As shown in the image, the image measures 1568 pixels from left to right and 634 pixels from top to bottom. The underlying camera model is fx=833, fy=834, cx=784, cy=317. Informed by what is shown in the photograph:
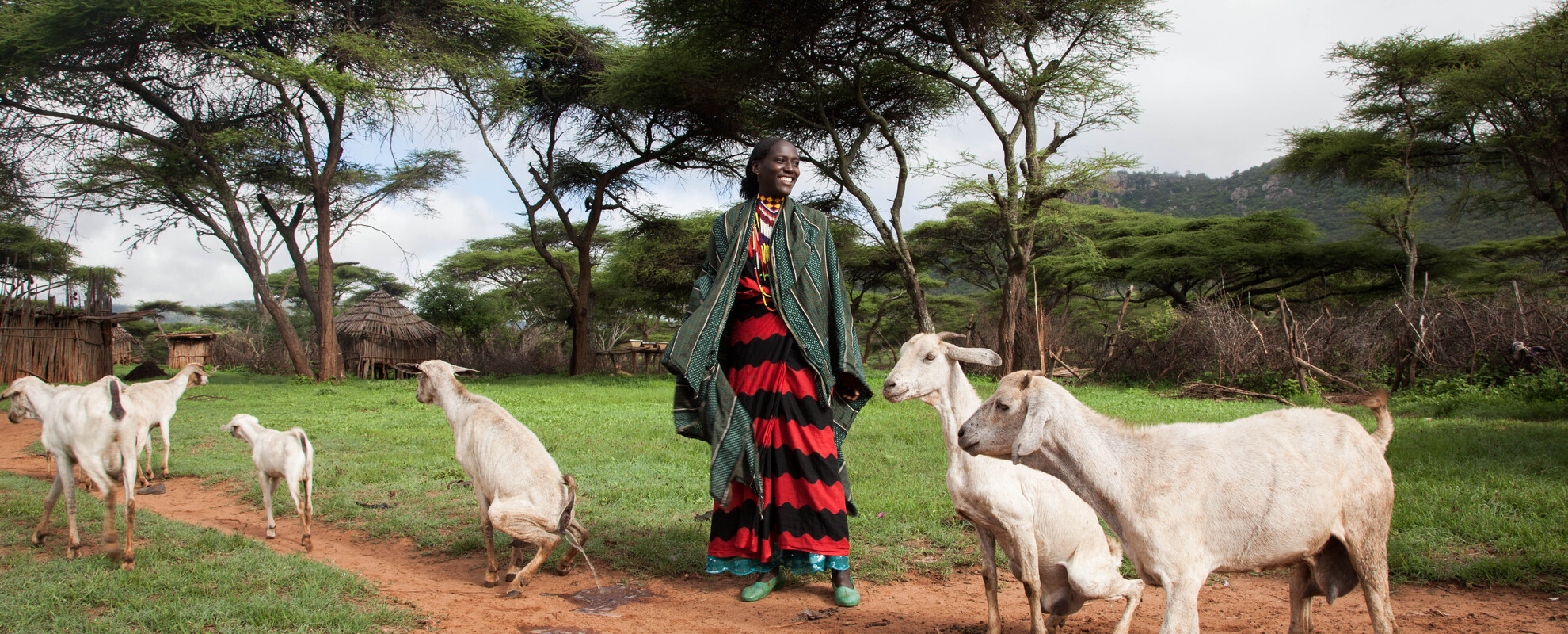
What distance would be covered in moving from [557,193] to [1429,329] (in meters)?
19.0

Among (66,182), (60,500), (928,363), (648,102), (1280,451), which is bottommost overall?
(60,500)

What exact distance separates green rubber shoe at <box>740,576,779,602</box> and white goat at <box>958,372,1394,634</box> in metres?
1.66

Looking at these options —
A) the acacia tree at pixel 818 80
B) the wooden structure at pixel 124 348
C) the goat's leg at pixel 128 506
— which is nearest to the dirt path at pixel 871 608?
the goat's leg at pixel 128 506

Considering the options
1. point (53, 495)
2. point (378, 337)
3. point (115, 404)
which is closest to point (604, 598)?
point (115, 404)

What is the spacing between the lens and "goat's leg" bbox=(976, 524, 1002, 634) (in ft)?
11.4

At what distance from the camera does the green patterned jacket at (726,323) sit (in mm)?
4062

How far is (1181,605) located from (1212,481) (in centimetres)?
43

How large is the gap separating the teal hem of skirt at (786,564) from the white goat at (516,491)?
77 centimetres

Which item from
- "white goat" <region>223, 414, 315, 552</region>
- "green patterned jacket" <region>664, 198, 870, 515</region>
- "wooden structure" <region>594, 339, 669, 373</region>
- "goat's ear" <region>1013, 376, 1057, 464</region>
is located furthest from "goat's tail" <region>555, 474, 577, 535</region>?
"wooden structure" <region>594, 339, 669, 373</region>

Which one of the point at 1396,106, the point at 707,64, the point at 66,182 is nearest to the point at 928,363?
the point at 707,64

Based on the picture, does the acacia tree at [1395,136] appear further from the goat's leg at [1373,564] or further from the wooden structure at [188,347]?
the wooden structure at [188,347]

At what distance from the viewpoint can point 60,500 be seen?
19.9 ft

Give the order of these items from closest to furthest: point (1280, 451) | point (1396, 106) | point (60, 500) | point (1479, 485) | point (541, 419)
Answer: point (1280, 451)
point (1479, 485)
point (60, 500)
point (541, 419)
point (1396, 106)

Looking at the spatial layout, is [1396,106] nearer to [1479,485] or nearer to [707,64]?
[707,64]
